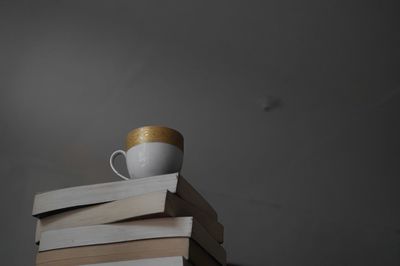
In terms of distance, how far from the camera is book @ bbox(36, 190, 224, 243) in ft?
2.72

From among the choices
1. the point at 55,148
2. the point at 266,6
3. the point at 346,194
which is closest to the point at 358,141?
the point at 346,194

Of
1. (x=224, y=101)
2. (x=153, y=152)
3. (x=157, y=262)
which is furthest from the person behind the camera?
(x=224, y=101)

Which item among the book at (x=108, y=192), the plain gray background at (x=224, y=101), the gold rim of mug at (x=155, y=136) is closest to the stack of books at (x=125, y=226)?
the book at (x=108, y=192)

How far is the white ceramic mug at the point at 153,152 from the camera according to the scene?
94cm

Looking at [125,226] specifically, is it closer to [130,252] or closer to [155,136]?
[130,252]

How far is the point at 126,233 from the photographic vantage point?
85 centimetres

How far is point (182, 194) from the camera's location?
882mm

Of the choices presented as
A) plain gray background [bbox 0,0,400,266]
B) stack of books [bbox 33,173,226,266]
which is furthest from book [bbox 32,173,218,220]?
plain gray background [bbox 0,0,400,266]

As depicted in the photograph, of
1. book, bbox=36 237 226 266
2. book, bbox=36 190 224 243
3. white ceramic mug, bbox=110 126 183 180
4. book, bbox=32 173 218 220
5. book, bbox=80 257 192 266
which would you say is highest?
white ceramic mug, bbox=110 126 183 180

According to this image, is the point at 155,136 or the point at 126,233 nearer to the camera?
the point at 126,233

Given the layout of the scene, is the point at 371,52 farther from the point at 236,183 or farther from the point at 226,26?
the point at 236,183

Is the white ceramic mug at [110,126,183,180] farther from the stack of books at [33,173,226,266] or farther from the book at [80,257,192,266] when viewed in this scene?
the book at [80,257,192,266]

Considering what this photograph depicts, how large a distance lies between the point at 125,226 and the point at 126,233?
0.04ft

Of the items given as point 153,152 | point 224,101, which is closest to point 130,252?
point 153,152
